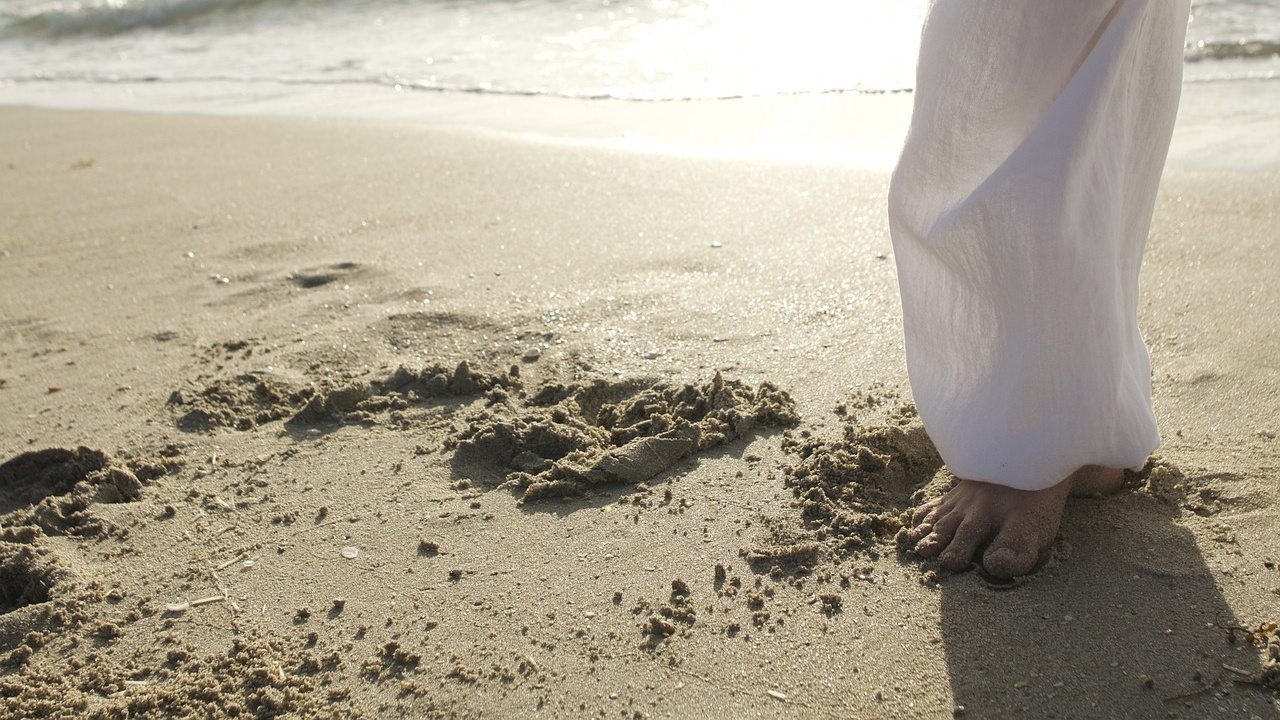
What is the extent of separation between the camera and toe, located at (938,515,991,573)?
63.8 inches

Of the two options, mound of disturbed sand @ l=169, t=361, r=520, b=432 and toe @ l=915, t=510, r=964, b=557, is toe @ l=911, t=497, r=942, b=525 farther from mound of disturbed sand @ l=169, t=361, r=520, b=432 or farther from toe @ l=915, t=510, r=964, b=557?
mound of disturbed sand @ l=169, t=361, r=520, b=432

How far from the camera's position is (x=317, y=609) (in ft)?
5.40

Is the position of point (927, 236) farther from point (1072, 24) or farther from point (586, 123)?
point (586, 123)

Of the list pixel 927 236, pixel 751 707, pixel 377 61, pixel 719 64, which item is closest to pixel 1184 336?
pixel 927 236

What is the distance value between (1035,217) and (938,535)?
501mm

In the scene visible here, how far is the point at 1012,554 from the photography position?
1.59 meters

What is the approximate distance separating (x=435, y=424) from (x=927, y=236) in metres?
1.04

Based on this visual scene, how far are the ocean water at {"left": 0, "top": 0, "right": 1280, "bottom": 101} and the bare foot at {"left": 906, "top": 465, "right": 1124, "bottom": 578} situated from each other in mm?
3501

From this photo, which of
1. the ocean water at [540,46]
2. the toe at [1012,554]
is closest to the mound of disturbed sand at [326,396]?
the toe at [1012,554]

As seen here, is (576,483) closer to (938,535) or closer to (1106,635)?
(938,535)

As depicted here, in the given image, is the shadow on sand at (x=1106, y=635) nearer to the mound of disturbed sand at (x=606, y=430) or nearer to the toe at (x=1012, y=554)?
the toe at (x=1012, y=554)

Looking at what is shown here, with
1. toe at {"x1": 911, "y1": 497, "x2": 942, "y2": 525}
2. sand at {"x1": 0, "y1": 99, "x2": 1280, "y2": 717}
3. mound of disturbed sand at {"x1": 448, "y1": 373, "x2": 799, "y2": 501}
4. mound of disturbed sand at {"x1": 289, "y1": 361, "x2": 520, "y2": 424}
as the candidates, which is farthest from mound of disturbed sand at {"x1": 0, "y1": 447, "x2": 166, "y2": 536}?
toe at {"x1": 911, "y1": 497, "x2": 942, "y2": 525}

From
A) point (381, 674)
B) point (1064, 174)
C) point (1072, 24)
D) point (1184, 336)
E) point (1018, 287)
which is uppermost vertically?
point (1072, 24)

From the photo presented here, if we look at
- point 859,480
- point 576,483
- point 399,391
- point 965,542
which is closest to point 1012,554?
point 965,542
